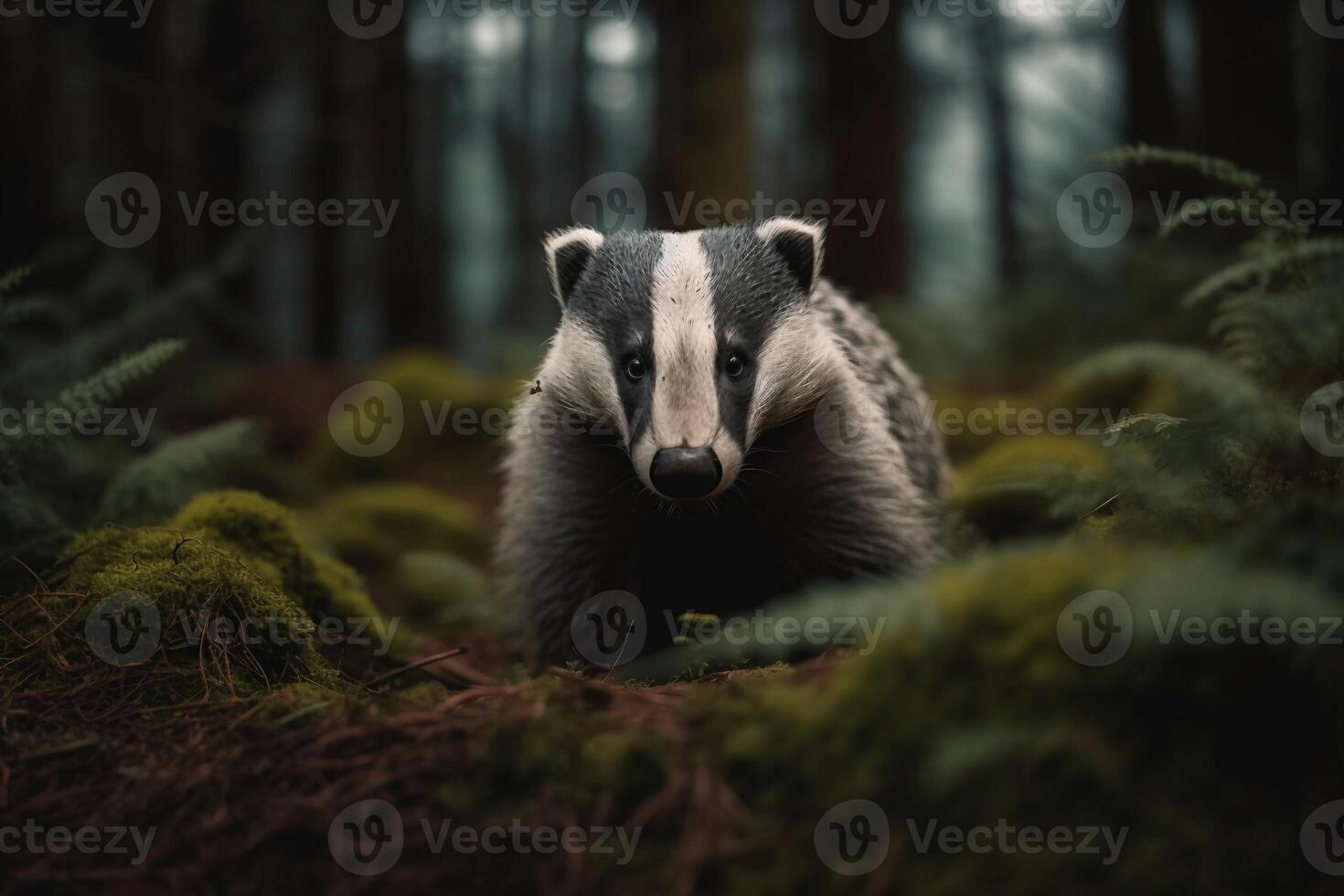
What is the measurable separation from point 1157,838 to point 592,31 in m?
22.2

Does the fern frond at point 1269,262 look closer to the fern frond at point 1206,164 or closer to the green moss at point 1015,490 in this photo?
the fern frond at point 1206,164

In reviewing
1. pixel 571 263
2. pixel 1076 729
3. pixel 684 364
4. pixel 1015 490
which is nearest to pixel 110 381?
pixel 571 263

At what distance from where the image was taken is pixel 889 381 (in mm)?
5441

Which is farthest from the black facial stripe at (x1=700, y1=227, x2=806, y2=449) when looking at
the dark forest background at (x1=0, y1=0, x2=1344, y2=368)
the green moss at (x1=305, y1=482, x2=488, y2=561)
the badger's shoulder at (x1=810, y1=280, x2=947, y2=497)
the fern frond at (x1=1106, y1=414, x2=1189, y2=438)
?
the dark forest background at (x1=0, y1=0, x2=1344, y2=368)

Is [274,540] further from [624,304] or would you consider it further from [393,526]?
[393,526]

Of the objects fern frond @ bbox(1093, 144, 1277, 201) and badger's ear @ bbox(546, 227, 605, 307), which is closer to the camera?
fern frond @ bbox(1093, 144, 1277, 201)

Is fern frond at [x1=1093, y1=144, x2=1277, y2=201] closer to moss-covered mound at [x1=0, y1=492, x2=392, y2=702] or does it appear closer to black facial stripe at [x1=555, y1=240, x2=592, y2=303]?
black facial stripe at [x1=555, y1=240, x2=592, y2=303]

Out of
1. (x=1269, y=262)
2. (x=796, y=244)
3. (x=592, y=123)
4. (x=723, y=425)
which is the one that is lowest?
(x=723, y=425)

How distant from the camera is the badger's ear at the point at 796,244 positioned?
4488 millimetres

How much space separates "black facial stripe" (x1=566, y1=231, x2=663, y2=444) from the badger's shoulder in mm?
953

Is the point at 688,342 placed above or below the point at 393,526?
above

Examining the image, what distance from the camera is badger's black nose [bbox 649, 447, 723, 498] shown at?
3479 millimetres

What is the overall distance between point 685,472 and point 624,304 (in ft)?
3.10

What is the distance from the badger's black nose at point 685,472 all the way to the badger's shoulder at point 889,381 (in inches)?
57.1
